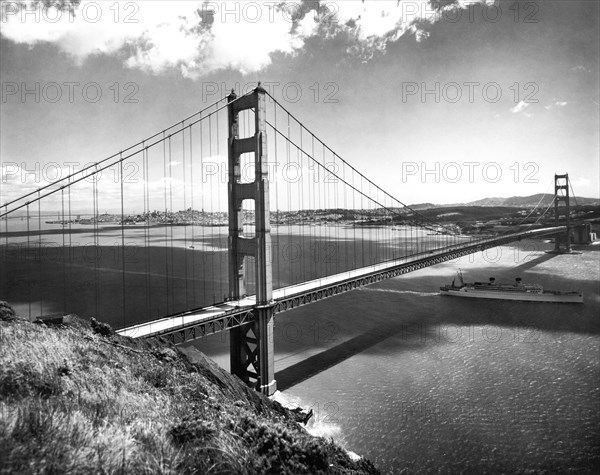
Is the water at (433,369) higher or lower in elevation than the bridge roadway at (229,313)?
lower

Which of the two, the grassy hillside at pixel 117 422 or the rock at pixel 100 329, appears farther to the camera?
the rock at pixel 100 329

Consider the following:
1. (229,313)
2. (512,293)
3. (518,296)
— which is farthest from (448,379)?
(512,293)

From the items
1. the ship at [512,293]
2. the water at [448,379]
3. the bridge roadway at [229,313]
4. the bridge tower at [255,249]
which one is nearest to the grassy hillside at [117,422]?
the bridge roadway at [229,313]

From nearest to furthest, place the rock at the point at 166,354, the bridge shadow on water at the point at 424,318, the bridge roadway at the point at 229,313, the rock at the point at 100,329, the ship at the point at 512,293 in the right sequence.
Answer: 1. the rock at the point at 166,354
2. the rock at the point at 100,329
3. the bridge roadway at the point at 229,313
4. the bridge shadow on water at the point at 424,318
5. the ship at the point at 512,293

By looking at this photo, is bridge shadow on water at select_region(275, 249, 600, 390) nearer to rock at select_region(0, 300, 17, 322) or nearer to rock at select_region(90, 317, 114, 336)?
rock at select_region(90, 317, 114, 336)

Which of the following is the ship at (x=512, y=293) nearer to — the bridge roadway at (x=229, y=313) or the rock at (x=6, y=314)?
the bridge roadway at (x=229, y=313)

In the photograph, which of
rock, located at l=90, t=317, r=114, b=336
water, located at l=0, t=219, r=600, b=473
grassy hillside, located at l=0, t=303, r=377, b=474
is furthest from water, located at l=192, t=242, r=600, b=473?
grassy hillside, located at l=0, t=303, r=377, b=474

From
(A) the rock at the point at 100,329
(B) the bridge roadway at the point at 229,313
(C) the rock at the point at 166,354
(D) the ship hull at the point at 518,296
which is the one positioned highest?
(A) the rock at the point at 100,329
